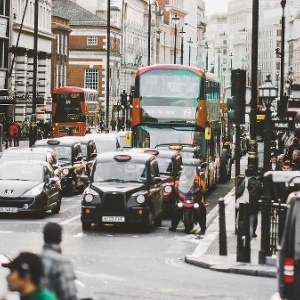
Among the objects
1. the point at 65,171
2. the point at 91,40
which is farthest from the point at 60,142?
the point at 91,40

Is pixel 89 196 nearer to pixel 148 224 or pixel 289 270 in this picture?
pixel 148 224

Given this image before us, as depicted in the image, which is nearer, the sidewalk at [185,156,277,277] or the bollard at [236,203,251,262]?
the sidewalk at [185,156,277,277]

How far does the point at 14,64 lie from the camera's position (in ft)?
283

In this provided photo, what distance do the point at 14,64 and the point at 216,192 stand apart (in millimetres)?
43188

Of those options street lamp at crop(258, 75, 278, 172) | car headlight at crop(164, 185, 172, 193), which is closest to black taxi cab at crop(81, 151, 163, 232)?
car headlight at crop(164, 185, 172, 193)

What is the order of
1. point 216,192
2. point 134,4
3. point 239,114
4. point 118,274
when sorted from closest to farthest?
point 118,274 < point 239,114 < point 216,192 < point 134,4

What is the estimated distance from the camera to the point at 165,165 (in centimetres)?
3416

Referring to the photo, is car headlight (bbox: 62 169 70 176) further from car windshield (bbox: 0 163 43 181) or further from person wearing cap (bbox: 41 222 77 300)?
person wearing cap (bbox: 41 222 77 300)

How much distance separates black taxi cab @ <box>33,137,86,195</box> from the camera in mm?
40875

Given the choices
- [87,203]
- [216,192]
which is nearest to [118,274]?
[87,203]

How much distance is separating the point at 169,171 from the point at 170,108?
7.34m

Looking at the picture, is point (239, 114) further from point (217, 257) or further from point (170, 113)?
point (170, 113)

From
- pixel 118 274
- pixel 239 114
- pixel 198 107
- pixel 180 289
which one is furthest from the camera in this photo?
pixel 198 107

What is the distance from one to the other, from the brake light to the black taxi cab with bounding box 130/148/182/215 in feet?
58.8
